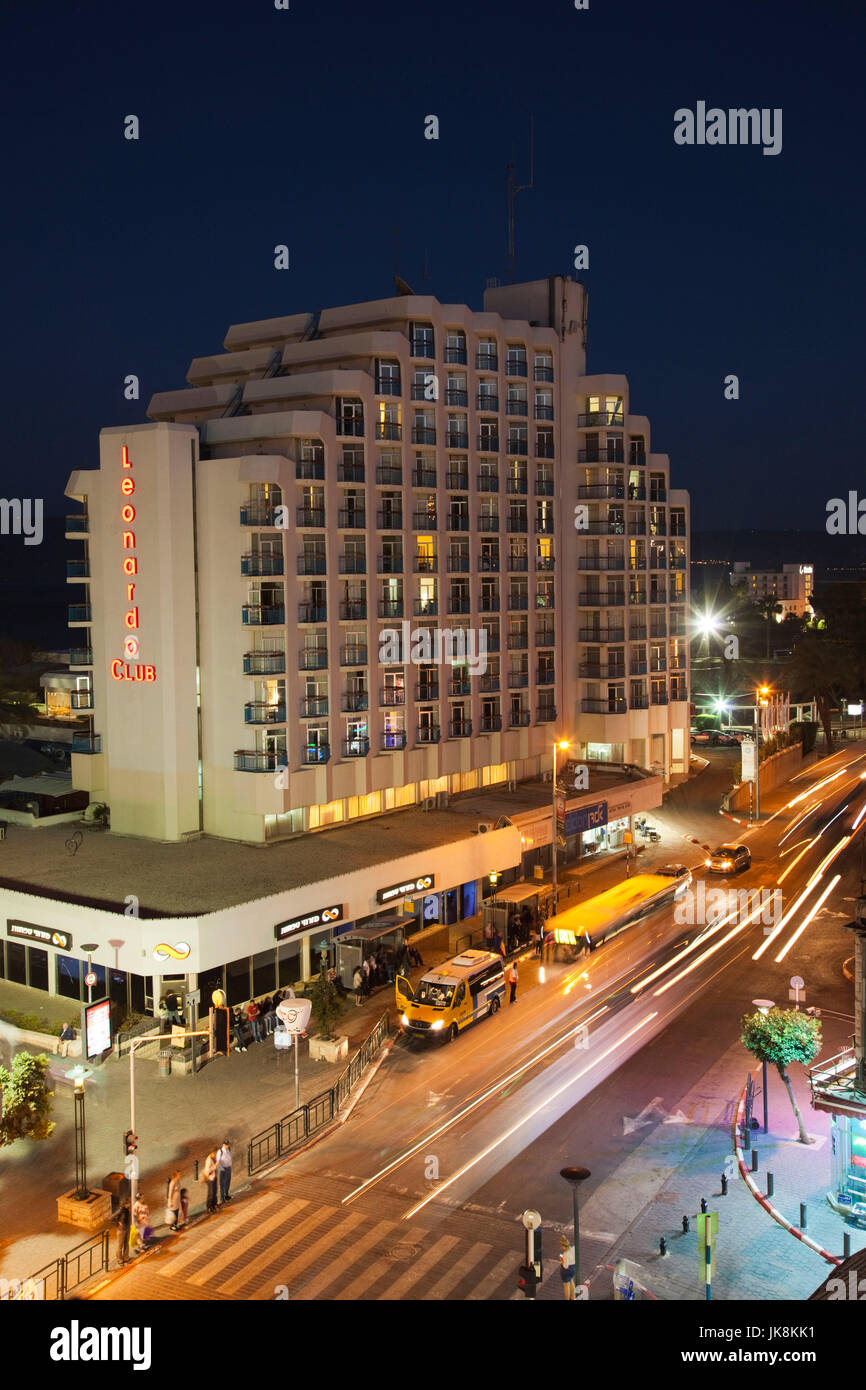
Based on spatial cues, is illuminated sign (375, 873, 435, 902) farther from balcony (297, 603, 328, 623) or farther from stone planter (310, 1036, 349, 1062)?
balcony (297, 603, 328, 623)

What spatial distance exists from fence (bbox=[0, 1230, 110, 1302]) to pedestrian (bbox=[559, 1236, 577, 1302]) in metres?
8.95

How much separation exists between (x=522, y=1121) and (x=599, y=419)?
45952 millimetres

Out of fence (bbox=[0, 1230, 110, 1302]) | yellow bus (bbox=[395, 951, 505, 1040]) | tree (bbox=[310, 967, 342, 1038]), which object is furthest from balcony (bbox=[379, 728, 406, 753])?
fence (bbox=[0, 1230, 110, 1302])

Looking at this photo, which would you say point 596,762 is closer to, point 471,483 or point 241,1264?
point 471,483

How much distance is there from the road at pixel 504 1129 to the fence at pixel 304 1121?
1.96 ft

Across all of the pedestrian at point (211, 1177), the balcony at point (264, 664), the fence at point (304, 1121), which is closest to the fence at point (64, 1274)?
the pedestrian at point (211, 1177)

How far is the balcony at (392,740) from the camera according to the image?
54.0 metres

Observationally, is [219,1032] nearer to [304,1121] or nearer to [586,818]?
[304,1121]

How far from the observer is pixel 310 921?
41156 mm

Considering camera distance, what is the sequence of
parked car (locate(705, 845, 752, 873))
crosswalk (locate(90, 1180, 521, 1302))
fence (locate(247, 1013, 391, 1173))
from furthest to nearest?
parked car (locate(705, 845, 752, 873)) < fence (locate(247, 1013, 391, 1173)) < crosswalk (locate(90, 1180, 521, 1302))

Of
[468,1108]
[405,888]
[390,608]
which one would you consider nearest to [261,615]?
[390,608]

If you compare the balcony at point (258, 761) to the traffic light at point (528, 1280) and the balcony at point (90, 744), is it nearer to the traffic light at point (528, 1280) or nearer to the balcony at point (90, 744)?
the balcony at point (90, 744)

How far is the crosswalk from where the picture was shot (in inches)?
888

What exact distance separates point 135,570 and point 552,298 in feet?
102
